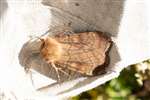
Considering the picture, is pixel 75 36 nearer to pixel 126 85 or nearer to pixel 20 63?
pixel 20 63

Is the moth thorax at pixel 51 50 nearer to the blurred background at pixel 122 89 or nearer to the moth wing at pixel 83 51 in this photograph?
the moth wing at pixel 83 51

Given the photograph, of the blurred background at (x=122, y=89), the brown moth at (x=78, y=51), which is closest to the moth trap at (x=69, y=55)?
the brown moth at (x=78, y=51)

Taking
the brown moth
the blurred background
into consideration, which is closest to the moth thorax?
the brown moth

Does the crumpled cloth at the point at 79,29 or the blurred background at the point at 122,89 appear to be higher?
the crumpled cloth at the point at 79,29

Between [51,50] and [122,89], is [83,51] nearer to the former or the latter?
[51,50]

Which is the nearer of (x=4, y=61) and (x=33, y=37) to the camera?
(x=4, y=61)

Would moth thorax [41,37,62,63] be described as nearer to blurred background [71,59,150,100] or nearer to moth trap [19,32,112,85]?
moth trap [19,32,112,85]

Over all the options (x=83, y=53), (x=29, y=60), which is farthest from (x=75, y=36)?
(x=29, y=60)

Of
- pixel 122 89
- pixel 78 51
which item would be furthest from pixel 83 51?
pixel 122 89
